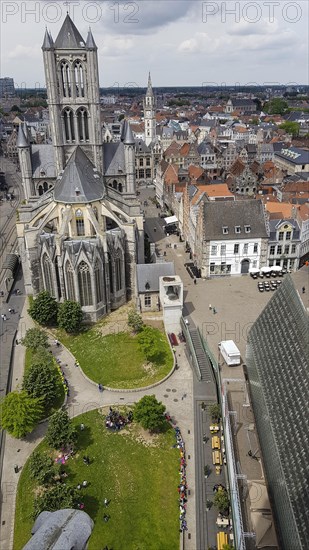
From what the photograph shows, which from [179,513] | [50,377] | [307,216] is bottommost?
[179,513]

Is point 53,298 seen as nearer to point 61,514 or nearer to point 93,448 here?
point 93,448

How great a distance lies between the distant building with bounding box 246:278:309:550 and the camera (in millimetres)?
29078

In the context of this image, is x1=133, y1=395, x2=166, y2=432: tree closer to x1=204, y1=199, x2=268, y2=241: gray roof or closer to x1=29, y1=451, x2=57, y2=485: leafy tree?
x1=29, y1=451, x2=57, y2=485: leafy tree

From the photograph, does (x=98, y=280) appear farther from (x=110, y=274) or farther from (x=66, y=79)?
(x=66, y=79)

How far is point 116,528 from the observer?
36.5 meters

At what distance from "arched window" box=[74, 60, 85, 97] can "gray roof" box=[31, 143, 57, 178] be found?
11.8 m

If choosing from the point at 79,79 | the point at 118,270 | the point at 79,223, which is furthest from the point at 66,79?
the point at 118,270

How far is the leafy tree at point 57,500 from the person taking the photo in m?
34.8

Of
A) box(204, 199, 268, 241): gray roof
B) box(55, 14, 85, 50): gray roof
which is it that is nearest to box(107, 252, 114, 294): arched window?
box(204, 199, 268, 241): gray roof

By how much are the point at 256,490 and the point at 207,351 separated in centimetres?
2210

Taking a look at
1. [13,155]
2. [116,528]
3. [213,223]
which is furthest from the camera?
[13,155]

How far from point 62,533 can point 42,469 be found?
92.1ft

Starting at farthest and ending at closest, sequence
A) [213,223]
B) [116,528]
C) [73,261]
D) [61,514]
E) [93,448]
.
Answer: [213,223]
[73,261]
[93,448]
[116,528]
[61,514]

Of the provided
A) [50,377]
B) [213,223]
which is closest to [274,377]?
[50,377]
